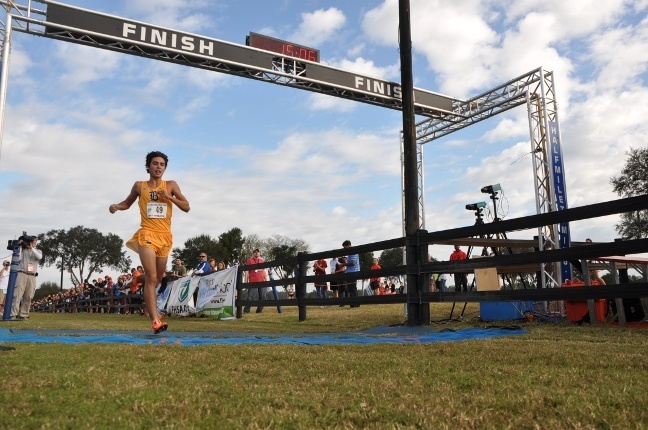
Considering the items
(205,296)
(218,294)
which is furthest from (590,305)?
(205,296)

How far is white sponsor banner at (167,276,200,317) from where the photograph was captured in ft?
47.1

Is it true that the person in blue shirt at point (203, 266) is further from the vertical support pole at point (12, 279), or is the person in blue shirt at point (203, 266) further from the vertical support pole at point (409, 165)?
the vertical support pole at point (409, 165)

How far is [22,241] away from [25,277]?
1158 mm

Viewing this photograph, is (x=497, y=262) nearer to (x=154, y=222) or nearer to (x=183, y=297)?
(x=154, y=222)

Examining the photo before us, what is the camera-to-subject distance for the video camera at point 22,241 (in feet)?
31.0

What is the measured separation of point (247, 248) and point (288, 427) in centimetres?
7747

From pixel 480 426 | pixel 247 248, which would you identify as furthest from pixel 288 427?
pixel 247 248

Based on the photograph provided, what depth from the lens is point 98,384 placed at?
242cm

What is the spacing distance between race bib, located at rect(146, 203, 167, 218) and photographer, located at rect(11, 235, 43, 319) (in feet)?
17.7

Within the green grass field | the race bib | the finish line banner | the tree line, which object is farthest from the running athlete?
the tree line

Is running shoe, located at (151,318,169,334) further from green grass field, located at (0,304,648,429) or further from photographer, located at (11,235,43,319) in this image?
photographer, located at (11,235,43,319)

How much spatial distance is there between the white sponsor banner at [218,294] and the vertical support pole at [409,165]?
17.7 ft

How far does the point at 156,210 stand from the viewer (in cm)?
631

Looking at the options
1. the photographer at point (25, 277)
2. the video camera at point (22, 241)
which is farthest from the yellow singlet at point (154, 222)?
the photographer at point (25, 277)
